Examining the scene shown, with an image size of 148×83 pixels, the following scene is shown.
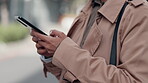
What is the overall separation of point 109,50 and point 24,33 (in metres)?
17.8

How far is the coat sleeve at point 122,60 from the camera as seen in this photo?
148 cm

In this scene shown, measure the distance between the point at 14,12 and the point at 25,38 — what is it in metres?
3.99

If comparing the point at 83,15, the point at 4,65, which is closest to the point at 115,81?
the point at 83,15

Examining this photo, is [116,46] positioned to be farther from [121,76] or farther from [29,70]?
[29,70]

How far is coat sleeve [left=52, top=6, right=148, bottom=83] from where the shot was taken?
148 centimetres

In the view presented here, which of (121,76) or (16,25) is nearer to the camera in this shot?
(121,76)

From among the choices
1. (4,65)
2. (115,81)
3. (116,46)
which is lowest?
(4,65)

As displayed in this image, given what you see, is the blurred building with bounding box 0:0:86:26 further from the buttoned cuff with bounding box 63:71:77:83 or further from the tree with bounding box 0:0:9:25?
the buttoned cuff with bounding box 63:71:77:83

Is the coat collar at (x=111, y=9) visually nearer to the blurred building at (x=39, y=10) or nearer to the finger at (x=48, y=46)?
the finger at (x=48, y=46)

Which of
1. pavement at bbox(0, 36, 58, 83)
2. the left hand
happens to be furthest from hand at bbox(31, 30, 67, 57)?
pavement at bbox(0, 36, 58, 83)

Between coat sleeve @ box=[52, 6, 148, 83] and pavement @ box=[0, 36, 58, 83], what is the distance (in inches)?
262

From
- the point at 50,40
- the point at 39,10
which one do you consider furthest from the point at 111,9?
the point at 39,10

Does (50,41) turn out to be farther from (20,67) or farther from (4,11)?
(4,11)

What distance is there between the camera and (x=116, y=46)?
1.56 m
